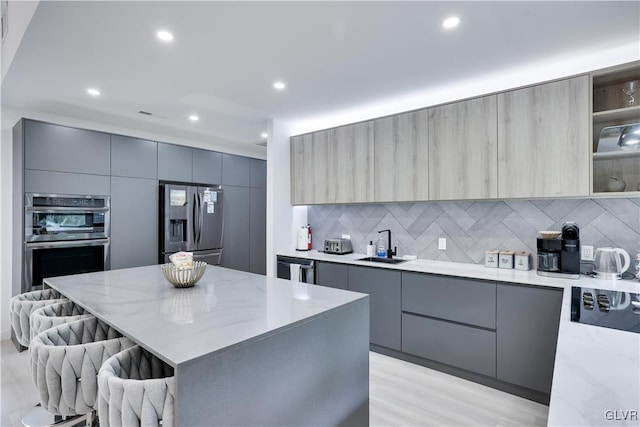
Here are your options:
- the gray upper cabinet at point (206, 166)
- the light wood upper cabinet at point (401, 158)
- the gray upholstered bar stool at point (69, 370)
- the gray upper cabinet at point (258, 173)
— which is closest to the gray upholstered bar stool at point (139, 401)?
Result: the gray upholstered bar stool at point (69, 370)

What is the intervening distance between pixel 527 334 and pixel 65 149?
4564 millimetres

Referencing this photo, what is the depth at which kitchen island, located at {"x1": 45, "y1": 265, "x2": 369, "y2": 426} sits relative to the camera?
1096mm

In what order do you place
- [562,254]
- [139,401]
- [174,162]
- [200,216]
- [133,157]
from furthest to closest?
[200,216] → [174,162] → [133,157] → [562,254] → [139,401]

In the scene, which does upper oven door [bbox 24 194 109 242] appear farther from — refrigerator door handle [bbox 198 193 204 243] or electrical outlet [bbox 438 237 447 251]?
electrical outlet [bbox 438 237 447 251]

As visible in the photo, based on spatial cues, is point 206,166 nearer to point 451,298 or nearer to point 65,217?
point 65,217

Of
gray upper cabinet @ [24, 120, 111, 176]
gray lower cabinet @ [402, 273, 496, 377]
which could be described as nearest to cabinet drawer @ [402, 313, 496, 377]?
gray lower cabinet @ [402, 273, 496, 377]

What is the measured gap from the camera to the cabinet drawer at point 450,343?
8.32 ft

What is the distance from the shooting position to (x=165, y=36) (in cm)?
210

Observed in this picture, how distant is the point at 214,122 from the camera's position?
4.15 meters

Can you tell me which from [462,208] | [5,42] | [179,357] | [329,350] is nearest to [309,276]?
[462,208]

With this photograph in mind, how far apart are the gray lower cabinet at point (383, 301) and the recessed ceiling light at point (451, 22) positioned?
1941 millimetres

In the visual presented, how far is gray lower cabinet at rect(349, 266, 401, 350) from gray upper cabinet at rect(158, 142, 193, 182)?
108 inches

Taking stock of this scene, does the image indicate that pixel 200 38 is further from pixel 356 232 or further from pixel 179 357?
pixel 356 232

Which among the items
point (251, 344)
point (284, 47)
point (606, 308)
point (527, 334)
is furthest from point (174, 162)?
point (606, 308)
